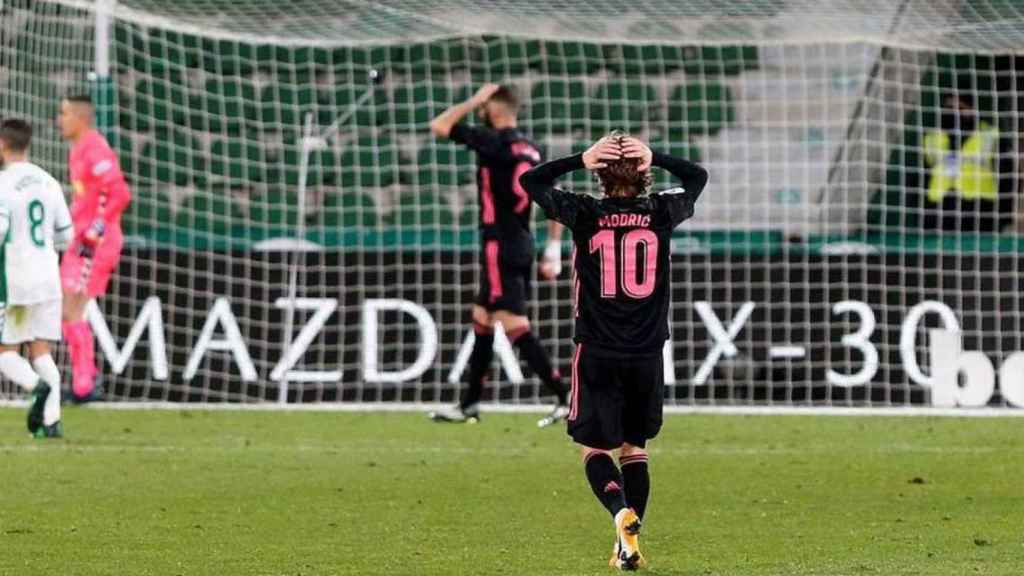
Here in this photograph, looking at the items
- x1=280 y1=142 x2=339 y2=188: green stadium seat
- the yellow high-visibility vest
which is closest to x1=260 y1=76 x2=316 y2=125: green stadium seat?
x1=280 y1=142 x2=339 y2=188: green stadium seat

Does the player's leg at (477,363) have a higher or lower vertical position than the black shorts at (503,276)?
lower

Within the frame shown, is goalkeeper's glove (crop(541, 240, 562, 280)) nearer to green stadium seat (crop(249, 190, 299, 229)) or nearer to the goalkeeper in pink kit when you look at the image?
the goalkeeper in pink kit

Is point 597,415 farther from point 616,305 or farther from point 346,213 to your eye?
point 346,213

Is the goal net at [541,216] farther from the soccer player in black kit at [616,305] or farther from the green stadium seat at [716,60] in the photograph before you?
the soccer player in black kit at [616,305]

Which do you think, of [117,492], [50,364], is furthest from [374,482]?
[50,364]

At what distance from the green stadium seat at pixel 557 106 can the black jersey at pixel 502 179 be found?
6.05 m

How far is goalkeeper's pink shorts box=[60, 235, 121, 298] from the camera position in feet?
47.8

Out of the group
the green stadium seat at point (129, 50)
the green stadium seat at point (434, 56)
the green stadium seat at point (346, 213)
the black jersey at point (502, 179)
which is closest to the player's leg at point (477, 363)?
the black jersey at point (502, 179)

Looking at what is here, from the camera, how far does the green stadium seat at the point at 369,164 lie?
1928 cm

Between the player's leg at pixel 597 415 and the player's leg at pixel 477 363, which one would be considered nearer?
the player's leg at pixel 597 415

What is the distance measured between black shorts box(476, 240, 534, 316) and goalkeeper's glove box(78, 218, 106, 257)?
2.84 metres

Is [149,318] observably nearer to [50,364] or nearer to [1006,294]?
[50,364]

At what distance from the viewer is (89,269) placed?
574 inches

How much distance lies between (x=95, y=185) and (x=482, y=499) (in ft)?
19.7
